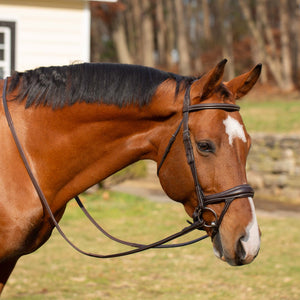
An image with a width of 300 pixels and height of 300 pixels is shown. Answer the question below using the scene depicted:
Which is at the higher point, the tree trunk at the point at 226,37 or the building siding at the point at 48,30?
the tree trunk at the point at 226,37

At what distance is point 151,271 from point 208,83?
3988 mm

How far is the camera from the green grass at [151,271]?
538 centimetres

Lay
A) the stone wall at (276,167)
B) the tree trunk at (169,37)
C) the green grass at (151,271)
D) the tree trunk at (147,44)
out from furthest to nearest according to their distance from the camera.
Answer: the tree trunk at (169,37) → the tree trunk at (147,44) → the stone wall at (276,167) → the green grass at (151,271)

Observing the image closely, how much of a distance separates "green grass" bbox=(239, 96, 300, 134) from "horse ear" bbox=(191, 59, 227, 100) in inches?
474

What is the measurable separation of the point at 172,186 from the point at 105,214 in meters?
6.69

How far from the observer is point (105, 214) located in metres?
9.34

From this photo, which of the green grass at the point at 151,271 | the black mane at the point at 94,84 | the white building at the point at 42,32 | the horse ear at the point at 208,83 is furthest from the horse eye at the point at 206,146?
the white building at the point at 42,32

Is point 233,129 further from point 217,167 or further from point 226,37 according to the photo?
point 226,37

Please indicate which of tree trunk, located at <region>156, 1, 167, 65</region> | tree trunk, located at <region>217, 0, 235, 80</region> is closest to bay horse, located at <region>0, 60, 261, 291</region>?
tree trunk, located at <region>217, 0, 235, 80</region>

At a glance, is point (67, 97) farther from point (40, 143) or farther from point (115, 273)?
point (115, 273)

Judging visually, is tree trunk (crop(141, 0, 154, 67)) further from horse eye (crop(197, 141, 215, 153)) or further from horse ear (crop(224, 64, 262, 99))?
horse eye (crop(197, 141, 215, 153))

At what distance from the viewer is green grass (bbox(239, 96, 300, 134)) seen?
51.1 ft

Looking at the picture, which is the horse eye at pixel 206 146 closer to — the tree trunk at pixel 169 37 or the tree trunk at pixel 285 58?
the tree trunk at pixel 285 58

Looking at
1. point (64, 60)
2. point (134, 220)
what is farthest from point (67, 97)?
point (64, 60)
